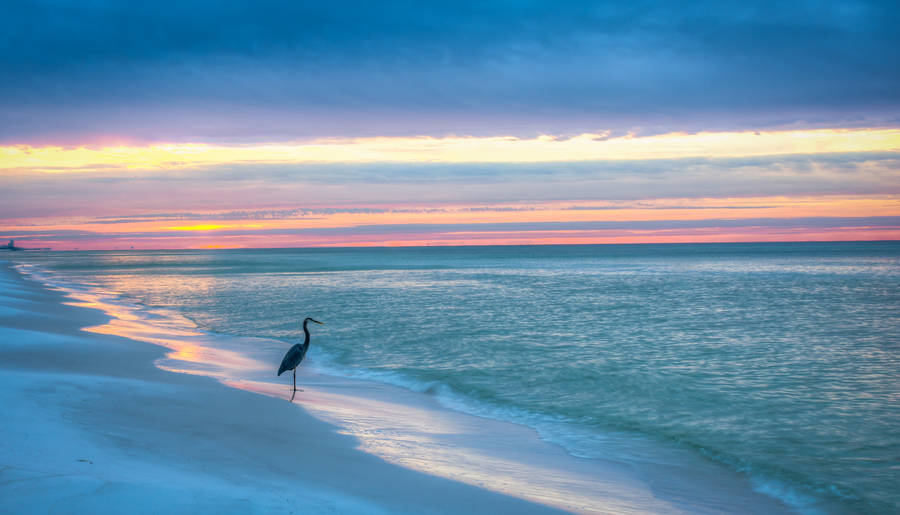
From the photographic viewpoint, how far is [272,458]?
24.5 ft

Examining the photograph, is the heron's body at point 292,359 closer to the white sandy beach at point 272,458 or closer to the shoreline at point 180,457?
the white sandy beach at point 272,458

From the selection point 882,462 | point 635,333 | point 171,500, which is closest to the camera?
point 171,500

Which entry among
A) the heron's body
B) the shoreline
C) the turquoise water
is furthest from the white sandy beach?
the turquoise water

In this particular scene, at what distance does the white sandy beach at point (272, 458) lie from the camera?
5.47 meters

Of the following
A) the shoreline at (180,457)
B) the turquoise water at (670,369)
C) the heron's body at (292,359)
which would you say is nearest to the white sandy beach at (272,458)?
the shoreline at (180,457)

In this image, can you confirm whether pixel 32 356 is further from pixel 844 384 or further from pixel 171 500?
pixel 844 384

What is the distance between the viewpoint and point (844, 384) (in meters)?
14.8

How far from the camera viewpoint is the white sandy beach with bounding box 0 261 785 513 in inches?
215

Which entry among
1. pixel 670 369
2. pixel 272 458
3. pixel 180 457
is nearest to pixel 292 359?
pixel 272 458

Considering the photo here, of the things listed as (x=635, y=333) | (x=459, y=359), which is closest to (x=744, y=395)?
(x=459, y=359)

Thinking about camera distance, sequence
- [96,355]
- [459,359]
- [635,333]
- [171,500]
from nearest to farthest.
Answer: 1. [171,500]
2. [96,355]
3. [459,359]
4. [635,333]

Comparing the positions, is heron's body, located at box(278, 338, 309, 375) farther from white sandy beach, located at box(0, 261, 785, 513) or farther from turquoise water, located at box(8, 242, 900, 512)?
turquoise water, located at box(8, 242, 900, 512)

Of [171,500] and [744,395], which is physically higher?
[171,500]

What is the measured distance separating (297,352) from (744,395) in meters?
10.8
